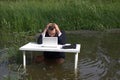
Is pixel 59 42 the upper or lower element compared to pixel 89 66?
upper

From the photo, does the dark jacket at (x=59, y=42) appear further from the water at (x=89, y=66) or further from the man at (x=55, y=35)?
the water at (x=89, y=66)

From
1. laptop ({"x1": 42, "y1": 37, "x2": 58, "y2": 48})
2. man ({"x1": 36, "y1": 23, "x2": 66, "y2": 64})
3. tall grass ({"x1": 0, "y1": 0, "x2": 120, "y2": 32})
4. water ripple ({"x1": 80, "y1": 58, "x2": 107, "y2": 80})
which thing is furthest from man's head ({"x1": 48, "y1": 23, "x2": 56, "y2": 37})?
tall grass ({"x1": 0, "y1": 0, "x2": 120, "y2": 32})

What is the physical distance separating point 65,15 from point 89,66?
21.9 feet

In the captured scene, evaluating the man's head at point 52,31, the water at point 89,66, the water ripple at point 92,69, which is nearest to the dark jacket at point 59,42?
the man's head at point 52,31

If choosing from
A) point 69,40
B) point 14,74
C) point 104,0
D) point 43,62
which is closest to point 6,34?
point 69,40

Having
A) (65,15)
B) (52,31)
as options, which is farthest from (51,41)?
(65,15)

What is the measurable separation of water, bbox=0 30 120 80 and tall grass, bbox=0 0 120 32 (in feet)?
7.88

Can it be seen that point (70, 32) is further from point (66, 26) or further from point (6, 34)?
point (6, 34)

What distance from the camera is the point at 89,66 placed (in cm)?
994

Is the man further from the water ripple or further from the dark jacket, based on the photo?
the water ripple

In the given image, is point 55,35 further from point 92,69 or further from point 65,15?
point 65,15

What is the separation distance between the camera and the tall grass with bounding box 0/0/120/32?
1532 cm

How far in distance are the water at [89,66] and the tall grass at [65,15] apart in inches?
94.6

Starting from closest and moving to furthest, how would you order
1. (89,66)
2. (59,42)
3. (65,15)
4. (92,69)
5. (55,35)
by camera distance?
1. (92,69)
2. (59,42)
3. (89,66)
4. (55,35)
5. (65,15)
